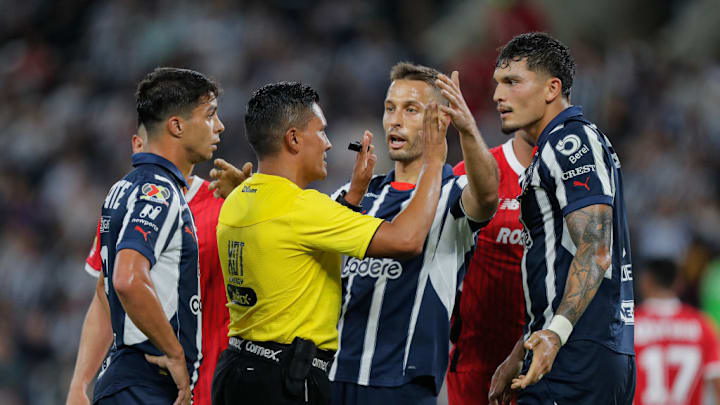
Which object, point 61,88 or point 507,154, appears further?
point 61,88

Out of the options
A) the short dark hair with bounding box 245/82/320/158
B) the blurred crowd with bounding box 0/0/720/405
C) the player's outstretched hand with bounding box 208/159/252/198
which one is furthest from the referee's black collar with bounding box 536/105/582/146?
the blurred crowd with bounding box 0/0/720/405

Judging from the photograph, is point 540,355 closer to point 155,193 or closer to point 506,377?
point 506,377

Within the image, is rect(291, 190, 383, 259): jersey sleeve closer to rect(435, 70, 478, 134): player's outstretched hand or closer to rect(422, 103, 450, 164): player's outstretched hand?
rect(422, 103, 450, 164): player's outstretched hand

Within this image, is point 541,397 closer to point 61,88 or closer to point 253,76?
point 253,76

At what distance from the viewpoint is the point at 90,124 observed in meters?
14.2

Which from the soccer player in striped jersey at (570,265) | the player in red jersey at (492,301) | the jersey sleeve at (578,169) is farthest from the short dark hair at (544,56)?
the player in red jersey at (492,301)

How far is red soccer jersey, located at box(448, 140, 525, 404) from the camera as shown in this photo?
16.8 ft

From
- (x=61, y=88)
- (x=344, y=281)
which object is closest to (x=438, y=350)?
(x=344, y=281)

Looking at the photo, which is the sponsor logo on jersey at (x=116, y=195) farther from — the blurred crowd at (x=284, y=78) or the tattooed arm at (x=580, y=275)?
the blurred crowd at (x=284, y=78)

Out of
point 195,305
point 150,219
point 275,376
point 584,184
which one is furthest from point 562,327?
point 150,219

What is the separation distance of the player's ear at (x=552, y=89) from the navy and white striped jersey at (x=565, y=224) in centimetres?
12

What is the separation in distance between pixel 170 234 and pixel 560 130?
6.10 ft

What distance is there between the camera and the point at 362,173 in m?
4.50

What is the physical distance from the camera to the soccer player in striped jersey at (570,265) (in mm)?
3816
